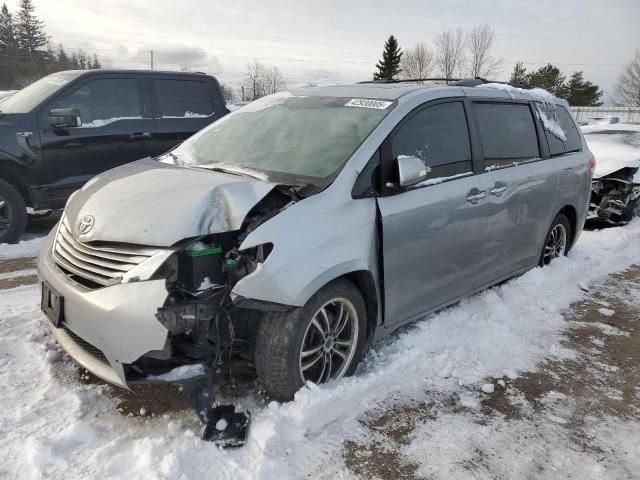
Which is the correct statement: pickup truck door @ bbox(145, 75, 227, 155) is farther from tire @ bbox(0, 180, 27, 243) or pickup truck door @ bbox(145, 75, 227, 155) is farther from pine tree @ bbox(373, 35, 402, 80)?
pine tree @ bbox(373, 35, 402, 80)

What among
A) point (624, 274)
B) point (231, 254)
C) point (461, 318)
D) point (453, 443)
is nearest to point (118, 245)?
point (231, 254)

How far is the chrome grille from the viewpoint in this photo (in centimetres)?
256

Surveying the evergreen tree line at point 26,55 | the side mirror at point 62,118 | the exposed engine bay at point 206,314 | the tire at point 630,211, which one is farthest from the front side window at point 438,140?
the evergreen tree line at point 26,55

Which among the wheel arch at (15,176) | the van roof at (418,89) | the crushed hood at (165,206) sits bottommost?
the wheel arch at (15,176)

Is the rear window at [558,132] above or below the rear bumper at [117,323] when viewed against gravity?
above

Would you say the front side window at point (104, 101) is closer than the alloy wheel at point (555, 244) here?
No

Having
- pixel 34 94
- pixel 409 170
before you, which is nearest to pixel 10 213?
pixel 34 94

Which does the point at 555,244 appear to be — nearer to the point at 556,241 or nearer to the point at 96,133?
the point at 556,241

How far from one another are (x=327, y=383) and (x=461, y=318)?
5.13 ft

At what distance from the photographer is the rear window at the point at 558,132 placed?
5.00 metres

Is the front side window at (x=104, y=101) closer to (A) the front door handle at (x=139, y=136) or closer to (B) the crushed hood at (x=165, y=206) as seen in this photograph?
(A) the front door handle at (x=139, y=136)

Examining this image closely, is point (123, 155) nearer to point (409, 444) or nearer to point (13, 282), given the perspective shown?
point (13, 282)

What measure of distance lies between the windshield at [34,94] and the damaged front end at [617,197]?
25.1ft

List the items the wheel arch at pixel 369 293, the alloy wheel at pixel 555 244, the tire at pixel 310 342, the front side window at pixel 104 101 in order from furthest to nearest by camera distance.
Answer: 1. the front side window at pixel 104 101
2. the alloy wheel at pixel 555 244
3. the wheel arch at pixel 369 293
4. the tire at pixel 310 342
